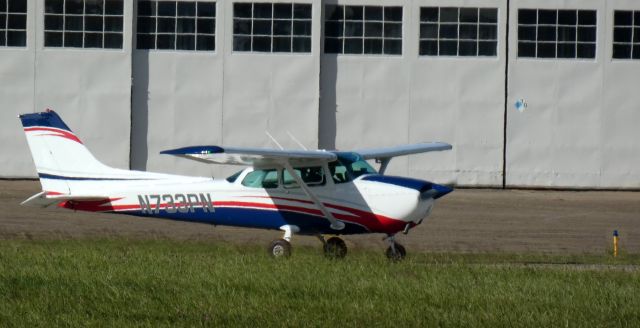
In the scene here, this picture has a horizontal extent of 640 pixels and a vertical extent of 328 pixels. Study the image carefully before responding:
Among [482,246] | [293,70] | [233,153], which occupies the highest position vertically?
[293,70]

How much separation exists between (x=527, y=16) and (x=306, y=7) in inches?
255

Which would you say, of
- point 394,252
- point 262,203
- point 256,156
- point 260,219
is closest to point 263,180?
point 262,203

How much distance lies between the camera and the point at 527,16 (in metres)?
34.1

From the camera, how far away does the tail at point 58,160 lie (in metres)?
19.4

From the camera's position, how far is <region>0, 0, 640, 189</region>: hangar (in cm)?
3338

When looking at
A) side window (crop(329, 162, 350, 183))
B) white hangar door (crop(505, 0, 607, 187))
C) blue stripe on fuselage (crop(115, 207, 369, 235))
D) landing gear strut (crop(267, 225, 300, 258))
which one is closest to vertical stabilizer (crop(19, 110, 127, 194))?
blue stripe on fuselage (crop(115, 207, 369, 235))

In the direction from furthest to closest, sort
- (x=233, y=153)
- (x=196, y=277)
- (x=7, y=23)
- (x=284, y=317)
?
(x=7, y=23)
(x=233, y=153)
(x=196, y=277)
(x=284, y=317)

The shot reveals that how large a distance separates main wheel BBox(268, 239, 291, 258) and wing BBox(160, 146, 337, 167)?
1.28 metres

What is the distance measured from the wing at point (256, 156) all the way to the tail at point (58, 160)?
215 cm

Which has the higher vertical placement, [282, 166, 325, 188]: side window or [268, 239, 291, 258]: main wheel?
[282, 166, 325, 188]: side window

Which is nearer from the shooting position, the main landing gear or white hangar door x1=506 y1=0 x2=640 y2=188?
the main landing gear

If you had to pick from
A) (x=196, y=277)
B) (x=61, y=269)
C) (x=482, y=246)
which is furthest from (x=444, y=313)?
(x=482, y=246)

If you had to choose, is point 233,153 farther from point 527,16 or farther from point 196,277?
point 527,16

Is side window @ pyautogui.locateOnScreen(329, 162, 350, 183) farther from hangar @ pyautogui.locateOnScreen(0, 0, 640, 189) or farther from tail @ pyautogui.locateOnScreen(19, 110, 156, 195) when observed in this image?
hangar @ pyautogui.locateOnScreen(0, 0, 640, 189)
